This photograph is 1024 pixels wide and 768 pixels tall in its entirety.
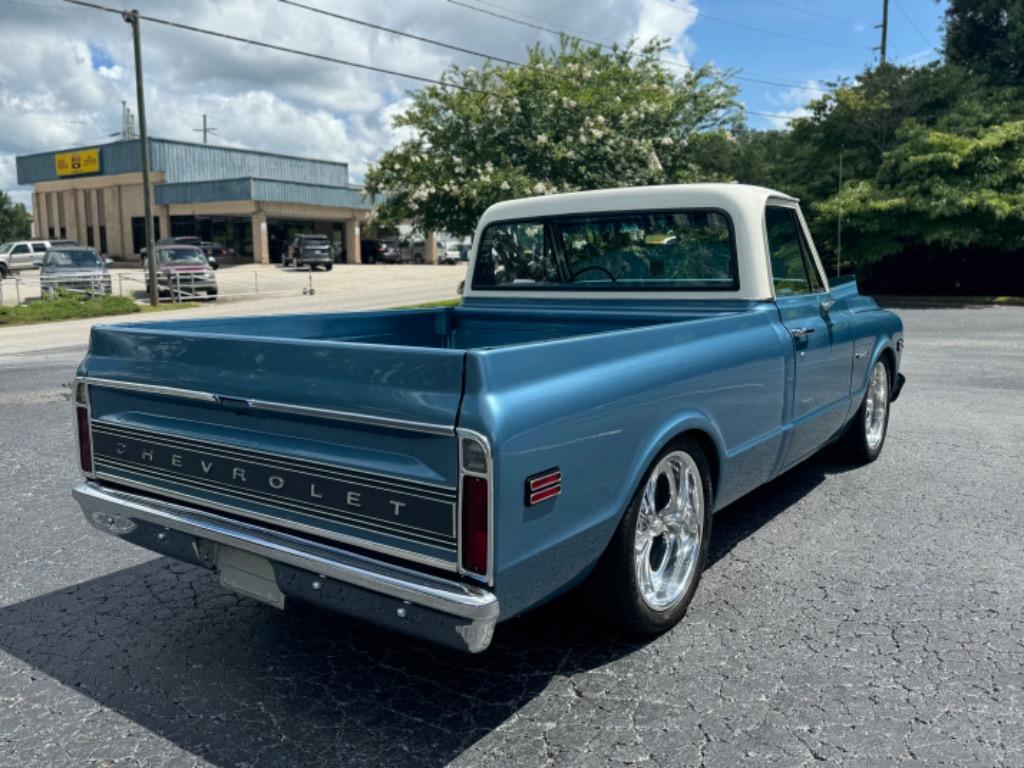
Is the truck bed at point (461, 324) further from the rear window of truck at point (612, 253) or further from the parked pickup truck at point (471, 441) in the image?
the rear window of truck at point (612, 253)

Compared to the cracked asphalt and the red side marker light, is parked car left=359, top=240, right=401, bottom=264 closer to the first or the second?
the cracked asphalt

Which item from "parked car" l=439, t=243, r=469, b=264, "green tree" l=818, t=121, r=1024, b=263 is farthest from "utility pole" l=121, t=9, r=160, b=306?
"parked car" l=439, t=243, r=469, b=264

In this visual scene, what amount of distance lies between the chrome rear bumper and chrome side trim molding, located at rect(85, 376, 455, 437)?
409mm

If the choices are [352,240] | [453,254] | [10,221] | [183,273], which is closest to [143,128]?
[183,273]

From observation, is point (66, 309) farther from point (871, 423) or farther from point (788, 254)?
point (788, 254)

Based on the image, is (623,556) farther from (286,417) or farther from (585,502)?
(286,417)

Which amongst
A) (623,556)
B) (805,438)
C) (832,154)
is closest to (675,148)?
(832,154)

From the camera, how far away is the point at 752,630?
3496mm

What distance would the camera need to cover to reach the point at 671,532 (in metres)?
3.51

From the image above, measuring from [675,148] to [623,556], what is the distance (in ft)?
71.7

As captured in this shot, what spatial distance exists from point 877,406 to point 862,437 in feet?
1.23

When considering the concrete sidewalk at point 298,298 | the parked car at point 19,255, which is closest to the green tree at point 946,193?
the concrete sidewalk at point 298,298

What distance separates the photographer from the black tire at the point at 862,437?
573 cm

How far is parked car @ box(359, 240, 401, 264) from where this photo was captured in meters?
55.4
